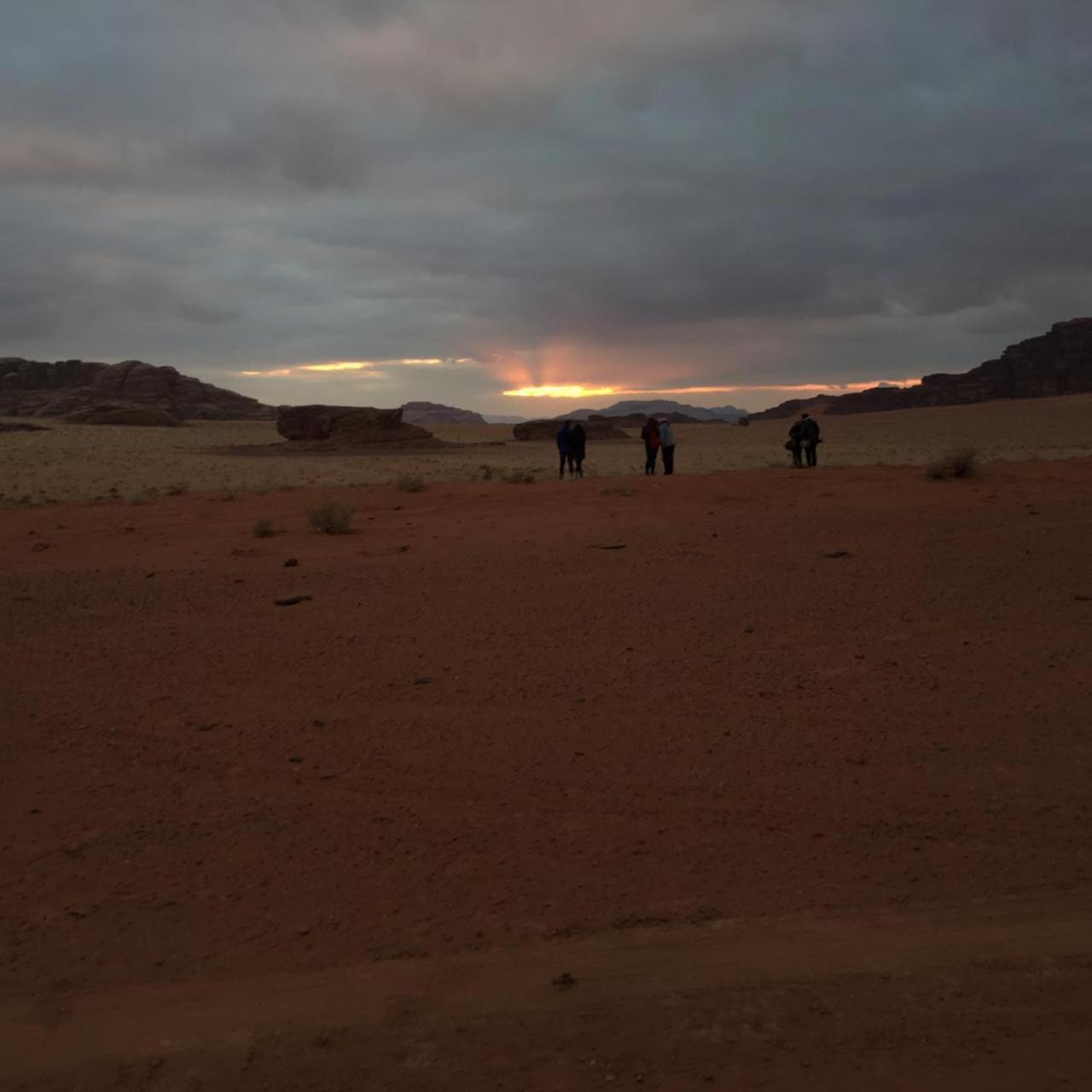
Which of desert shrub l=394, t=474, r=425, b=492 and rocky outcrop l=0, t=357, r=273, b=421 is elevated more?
rocky outcrop l=0, t=357, r=273, b=421

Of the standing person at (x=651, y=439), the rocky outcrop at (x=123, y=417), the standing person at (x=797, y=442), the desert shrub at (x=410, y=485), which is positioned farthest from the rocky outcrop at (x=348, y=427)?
the rocky outcrop at (x=123, y=417)

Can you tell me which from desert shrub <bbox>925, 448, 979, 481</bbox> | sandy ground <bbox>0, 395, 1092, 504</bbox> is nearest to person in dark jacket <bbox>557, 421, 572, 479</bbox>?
sandy ground <bbox>0, 395, 1092, 504</bbox>

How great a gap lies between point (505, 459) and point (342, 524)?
32.6 meters

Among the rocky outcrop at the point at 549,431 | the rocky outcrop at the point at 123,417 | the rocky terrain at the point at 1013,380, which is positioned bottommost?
the rocky outcrop at the point at 549,431

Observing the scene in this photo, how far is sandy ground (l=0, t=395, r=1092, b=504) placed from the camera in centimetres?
3262

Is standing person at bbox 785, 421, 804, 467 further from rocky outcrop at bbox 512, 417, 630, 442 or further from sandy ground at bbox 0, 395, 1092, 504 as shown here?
rocky outcrop at bbox 512, 417, 630, 442

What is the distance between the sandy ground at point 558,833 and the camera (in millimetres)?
3795

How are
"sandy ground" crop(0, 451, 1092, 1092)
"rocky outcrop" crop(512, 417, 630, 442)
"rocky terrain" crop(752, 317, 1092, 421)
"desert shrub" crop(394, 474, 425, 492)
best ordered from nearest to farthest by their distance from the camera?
"sandy ground" crop(0, 451, 1092, 1092), "desert shrub" crop(394, 474, 425, 492), "rocky outcrop" crop(512, 417, 630, 442), "rocky terrain" crop(752, 317, 1092, 421)

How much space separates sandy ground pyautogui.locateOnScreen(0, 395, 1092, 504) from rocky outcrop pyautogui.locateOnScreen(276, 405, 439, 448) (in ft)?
10.1

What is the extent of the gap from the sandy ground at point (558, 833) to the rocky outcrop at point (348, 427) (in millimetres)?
45827

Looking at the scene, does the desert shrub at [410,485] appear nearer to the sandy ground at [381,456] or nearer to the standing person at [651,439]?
the sandy ground at [381,456]

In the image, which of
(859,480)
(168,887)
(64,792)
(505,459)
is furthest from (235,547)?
(505,459)

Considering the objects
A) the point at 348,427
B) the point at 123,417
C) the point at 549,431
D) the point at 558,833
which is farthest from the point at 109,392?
the point at 558,833

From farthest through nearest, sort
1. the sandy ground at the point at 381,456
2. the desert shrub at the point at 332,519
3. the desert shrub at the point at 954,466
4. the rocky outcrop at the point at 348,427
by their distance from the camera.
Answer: the rocky outcrop at the point at 348,427
the sandy ground at the point at 381,456
the desert shrub at the point at 954,466
the desert shrub at the point at 332,519
